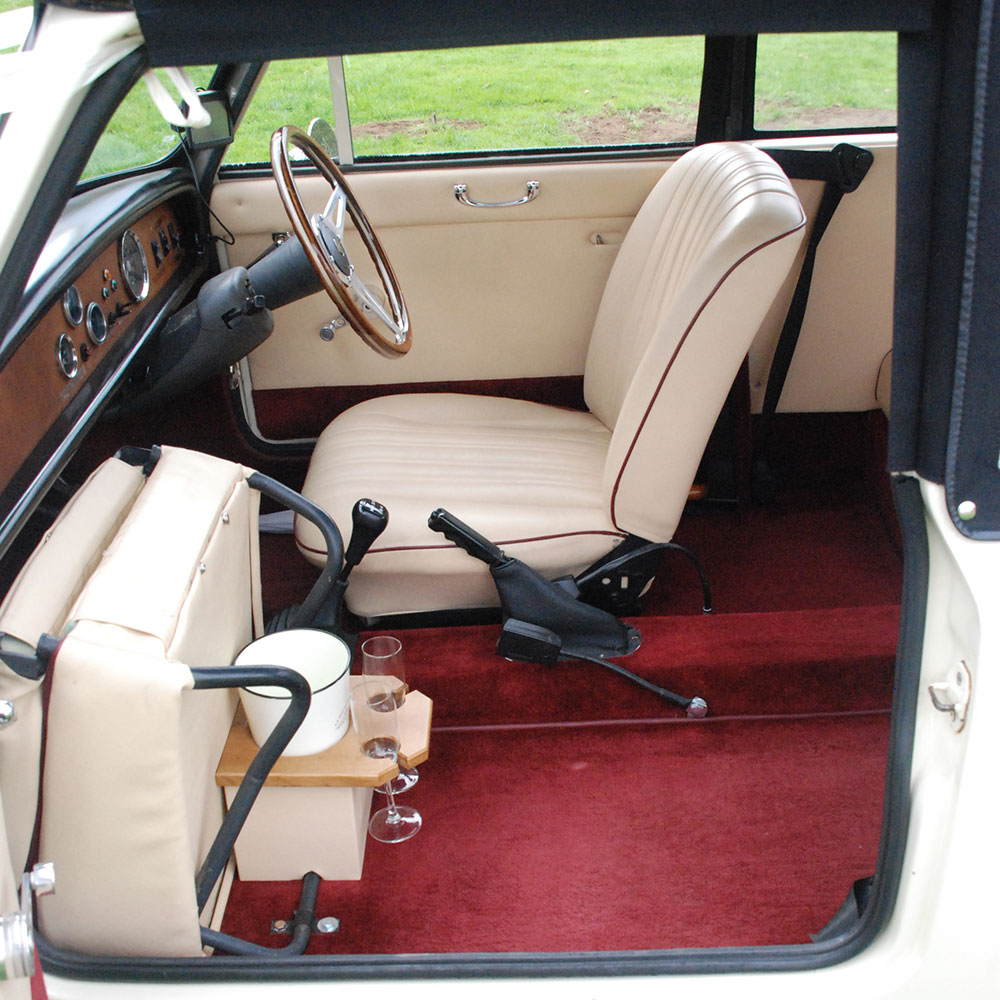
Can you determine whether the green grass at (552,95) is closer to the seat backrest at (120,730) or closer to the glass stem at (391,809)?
the seat backrest at (120,730)

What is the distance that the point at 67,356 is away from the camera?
135 centimetres

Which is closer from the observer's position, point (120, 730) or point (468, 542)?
point (120, 730)

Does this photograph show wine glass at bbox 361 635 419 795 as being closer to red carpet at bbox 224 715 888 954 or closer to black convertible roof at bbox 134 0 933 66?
red carpet at bbox 224 715 888 954

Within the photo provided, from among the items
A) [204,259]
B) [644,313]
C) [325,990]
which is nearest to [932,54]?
[325,990]

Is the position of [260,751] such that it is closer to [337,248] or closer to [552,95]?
[337,248]

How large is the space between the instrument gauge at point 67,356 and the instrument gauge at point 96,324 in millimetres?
82

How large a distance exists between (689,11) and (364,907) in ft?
3.68

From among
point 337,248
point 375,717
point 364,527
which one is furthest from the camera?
point 337,248

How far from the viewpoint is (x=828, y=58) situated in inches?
80.4

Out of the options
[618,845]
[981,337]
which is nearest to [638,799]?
[618,845]

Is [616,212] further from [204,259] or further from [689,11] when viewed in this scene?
[689,11]

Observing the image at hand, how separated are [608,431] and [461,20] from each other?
1344mm

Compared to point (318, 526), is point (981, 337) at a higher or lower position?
higher

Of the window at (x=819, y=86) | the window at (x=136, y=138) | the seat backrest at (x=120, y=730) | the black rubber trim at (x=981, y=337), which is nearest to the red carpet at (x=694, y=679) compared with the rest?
the seat backrest at (x=120, y=730)
